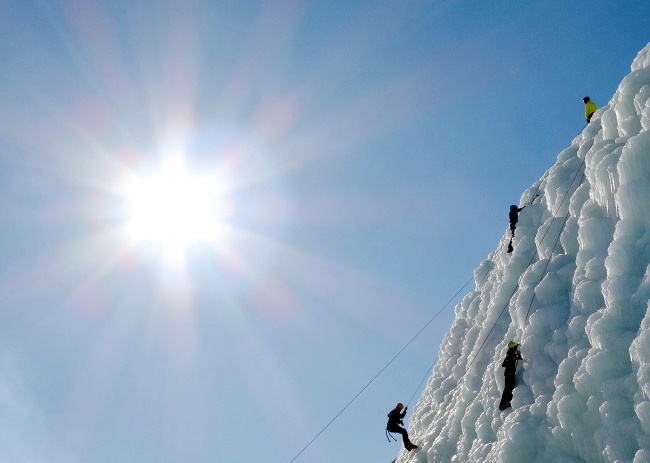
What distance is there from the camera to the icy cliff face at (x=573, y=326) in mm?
6660

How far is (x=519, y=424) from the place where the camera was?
793cm

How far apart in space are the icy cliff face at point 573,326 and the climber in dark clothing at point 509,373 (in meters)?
0.14

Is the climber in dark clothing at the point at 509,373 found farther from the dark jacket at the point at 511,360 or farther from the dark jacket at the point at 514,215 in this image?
the dark jacket at the point at 514,215

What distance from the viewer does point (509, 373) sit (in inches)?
352

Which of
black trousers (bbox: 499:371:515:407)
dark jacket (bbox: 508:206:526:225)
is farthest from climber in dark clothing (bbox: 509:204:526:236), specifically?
black trousers (bbox: 499:371:515:407)

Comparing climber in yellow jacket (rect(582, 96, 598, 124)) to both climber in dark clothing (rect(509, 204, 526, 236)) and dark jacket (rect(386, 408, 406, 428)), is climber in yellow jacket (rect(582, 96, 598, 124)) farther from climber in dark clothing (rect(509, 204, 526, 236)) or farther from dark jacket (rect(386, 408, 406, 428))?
dark jacket (rect(386, 408, 406, 428))

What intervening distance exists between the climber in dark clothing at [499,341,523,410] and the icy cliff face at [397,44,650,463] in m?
0.14

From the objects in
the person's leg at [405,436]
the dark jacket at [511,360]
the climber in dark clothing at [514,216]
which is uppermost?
the climber in dark clothing at [514,216]

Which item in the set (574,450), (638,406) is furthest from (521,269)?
(638,406)

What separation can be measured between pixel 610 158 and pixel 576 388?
3.83m

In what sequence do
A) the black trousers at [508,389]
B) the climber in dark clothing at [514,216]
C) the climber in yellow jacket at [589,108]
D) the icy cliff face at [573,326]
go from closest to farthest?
the icy cliff face at [573,326] < the black trousers at [508,389] < the climber in dark clothing at [514,216] < the climber in yellow jacket at [589,108]

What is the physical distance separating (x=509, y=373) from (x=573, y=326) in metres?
1.46

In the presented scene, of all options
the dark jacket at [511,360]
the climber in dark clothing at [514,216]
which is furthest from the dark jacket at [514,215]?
the dark jacket at [511,360]

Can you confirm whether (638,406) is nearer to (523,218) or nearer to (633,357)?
(633,357)
